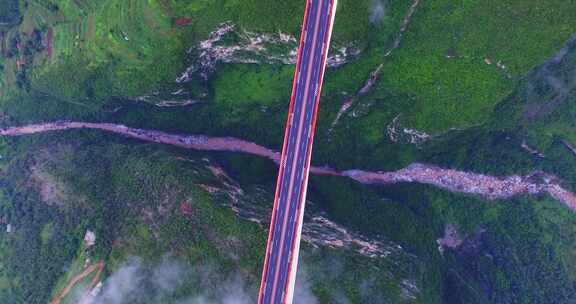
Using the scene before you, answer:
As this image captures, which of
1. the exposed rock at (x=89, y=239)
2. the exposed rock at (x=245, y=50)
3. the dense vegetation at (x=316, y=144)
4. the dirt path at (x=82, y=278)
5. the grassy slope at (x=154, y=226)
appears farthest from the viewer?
the exposed rock at (x=245, y=50)

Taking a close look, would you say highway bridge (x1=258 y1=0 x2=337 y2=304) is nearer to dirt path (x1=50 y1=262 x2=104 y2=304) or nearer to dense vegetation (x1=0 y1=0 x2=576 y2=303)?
dense vegetation (x1=0 y1=0 x2=576 y2=303)

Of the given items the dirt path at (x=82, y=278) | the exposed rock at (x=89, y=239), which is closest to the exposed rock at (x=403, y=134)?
the exposed rock at (x=89, y=239)

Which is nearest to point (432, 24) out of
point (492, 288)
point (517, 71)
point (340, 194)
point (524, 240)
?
point (517, 71)

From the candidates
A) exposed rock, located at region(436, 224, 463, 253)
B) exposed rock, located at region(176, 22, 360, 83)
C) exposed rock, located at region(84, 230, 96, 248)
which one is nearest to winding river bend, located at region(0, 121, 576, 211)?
exposed rock, located at region(436, 224, 463, 253)

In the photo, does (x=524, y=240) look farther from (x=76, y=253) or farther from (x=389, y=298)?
(x=76, y=253)

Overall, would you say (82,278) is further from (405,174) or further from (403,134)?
(405,174)

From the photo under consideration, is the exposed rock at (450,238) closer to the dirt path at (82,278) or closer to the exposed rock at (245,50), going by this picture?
the exposed rock at (245,50)
